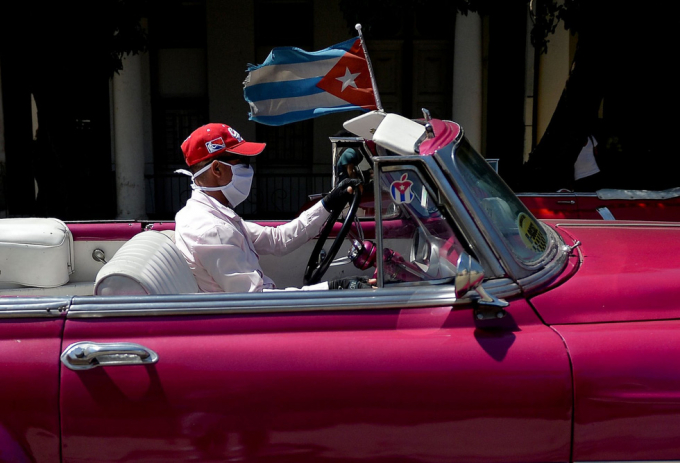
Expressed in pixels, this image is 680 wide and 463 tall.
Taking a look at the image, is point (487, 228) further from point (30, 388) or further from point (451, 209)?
point (30, 388)

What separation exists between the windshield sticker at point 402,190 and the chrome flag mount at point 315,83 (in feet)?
3.12

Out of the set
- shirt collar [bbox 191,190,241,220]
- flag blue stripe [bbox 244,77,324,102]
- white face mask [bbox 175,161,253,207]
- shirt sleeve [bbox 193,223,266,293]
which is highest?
flag blue stripe [bbox 244,77,324,102]

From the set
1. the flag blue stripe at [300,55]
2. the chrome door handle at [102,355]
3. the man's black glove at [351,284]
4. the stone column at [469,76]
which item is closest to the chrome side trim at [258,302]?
the chrome door handle at [102,355]

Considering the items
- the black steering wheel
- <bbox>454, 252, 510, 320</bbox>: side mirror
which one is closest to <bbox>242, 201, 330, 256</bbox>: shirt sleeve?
the black steering wheel

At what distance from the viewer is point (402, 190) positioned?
101 inches

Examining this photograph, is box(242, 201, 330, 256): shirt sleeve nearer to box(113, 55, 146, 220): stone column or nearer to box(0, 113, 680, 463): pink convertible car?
box(0, 113, 680, 463): pink convertible car

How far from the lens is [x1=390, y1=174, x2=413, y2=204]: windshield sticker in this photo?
252cm

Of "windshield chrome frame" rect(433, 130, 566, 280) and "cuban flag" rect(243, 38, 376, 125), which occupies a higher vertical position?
"cuban flag" rect(243, 38, 376, 125)

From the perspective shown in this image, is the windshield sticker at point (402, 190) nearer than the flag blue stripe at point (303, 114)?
Yes

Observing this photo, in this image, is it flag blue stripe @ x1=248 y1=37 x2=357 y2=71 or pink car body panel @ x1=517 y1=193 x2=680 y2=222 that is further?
pink car body panel @ x1=517 y1=193 x2=680 y2=222

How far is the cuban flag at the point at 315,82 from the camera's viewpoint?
3441 millimetres

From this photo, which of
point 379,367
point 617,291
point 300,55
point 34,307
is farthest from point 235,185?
point 617,291

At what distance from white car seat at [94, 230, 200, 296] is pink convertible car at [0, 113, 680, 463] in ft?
0.21

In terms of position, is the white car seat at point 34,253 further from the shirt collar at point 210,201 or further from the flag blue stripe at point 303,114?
the flag blue stripe at point 303,114
